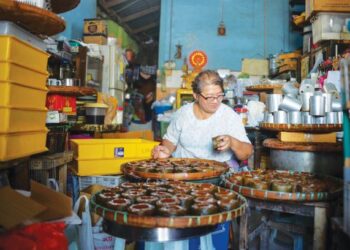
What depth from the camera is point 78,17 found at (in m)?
7.48

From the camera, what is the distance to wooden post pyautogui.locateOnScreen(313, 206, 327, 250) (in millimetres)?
1942

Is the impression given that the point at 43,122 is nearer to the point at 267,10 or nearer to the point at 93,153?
the point at 93,153

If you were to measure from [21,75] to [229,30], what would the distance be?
21.5 ft

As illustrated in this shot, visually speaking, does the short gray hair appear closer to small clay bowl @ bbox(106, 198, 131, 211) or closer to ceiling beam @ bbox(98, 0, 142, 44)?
small clay bowl @ bbox(106, 198, 131, 211)

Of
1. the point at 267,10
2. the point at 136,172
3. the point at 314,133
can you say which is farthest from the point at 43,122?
the point at 267,10

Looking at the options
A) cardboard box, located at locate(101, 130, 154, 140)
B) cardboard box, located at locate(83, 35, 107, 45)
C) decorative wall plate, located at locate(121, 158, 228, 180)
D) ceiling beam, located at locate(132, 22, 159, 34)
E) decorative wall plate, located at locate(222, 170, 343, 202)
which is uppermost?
ceiling beam, located at locate(132, 22, 159, 34)

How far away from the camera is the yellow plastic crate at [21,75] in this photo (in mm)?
2193

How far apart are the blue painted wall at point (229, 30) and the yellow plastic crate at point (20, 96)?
5.66 m

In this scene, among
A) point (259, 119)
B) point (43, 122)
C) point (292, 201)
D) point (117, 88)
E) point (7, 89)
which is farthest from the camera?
point (117, 88)

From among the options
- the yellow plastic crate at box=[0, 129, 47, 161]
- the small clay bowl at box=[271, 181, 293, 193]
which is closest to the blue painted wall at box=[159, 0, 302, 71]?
the yellow plastic crate at box=[0, 129, 47, 161]

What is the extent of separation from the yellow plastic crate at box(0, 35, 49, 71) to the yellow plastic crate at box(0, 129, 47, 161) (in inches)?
19.4

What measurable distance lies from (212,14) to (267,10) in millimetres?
1299

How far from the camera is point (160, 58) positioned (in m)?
8.24

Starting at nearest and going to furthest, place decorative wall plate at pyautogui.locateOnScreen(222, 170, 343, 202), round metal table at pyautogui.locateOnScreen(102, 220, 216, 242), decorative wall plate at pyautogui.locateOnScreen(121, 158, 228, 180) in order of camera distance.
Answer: round metal table at pyautogui.locateOnScreen(102, 220, 216, 242), decorative wall plate at pyautogui.locateOnScreen(222, 170, 343, 202), decorative wall plate at pyautogui.locateOnScreen(121, 158, 228, 180)
